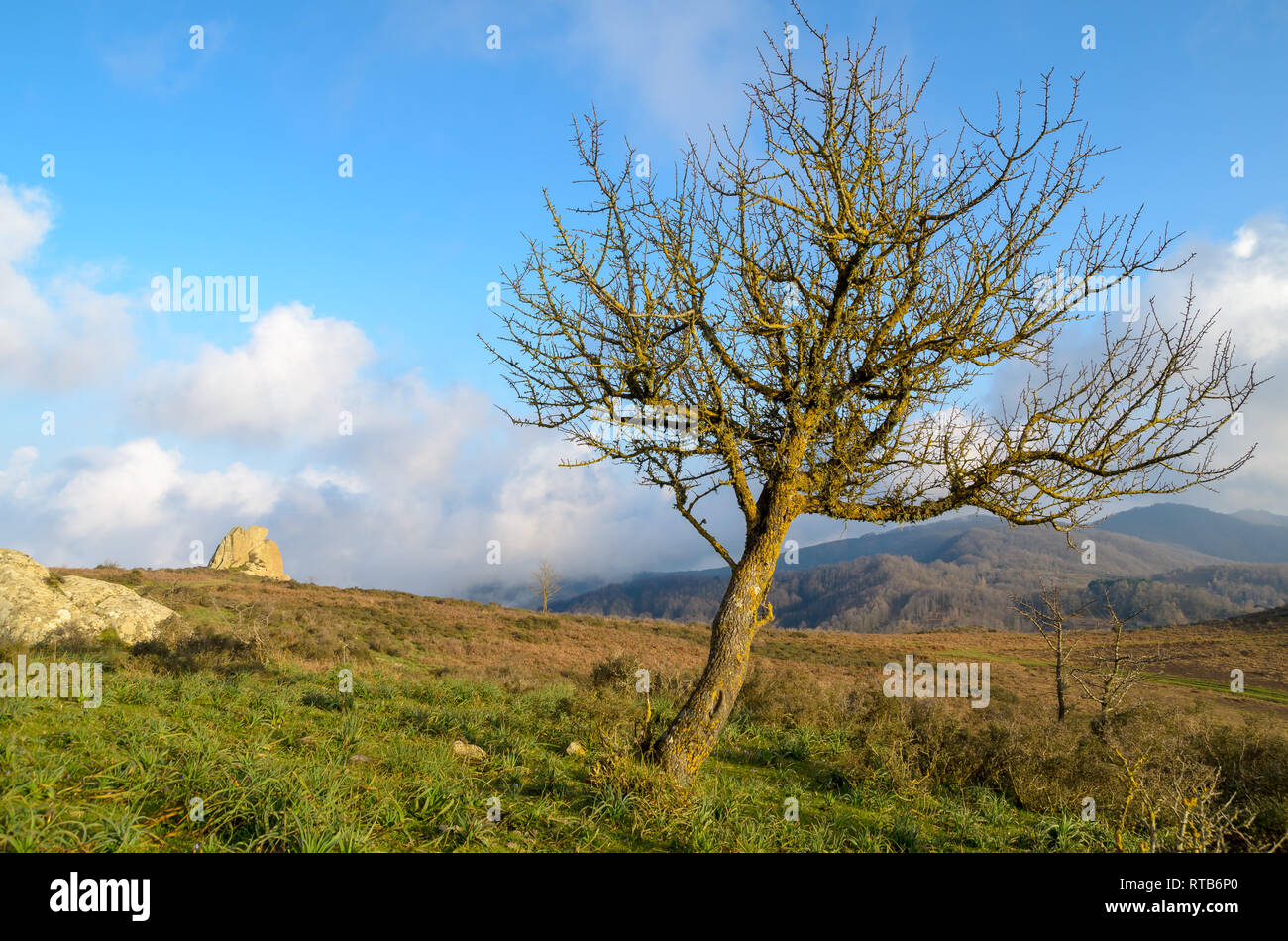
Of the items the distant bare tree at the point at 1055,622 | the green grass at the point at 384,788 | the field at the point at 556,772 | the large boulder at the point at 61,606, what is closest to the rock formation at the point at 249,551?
the large boulder at the point at 61,606

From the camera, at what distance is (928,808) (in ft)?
23.6

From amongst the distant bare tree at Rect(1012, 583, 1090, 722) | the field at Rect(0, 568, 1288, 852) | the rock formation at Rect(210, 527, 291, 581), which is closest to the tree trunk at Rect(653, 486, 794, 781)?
the field at Rect(0, 568, 1288, 852)

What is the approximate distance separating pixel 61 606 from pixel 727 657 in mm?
20577

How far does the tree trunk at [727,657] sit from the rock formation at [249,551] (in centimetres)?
7992

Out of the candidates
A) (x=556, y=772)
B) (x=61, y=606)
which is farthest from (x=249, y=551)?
(x=556, y=772)

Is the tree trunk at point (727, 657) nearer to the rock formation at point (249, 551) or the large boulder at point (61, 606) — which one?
the large boulder at point (61, 606)

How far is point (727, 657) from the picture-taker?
6863 mm

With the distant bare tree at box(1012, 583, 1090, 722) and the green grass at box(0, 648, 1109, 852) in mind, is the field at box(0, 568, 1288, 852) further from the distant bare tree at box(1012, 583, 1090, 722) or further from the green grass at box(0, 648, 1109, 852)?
the distant bare tree at box(1012, 583, 1090, 722)

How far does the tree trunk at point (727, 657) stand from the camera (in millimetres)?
6555

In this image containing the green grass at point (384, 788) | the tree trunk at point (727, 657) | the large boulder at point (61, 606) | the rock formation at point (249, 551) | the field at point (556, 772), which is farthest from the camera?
the rock formation at point (249, 551)

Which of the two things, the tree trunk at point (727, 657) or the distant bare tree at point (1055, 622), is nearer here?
the tree trunk at point (727, 657)

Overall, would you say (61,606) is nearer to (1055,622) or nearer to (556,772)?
(556,772)

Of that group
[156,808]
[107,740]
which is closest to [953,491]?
[156,808]
